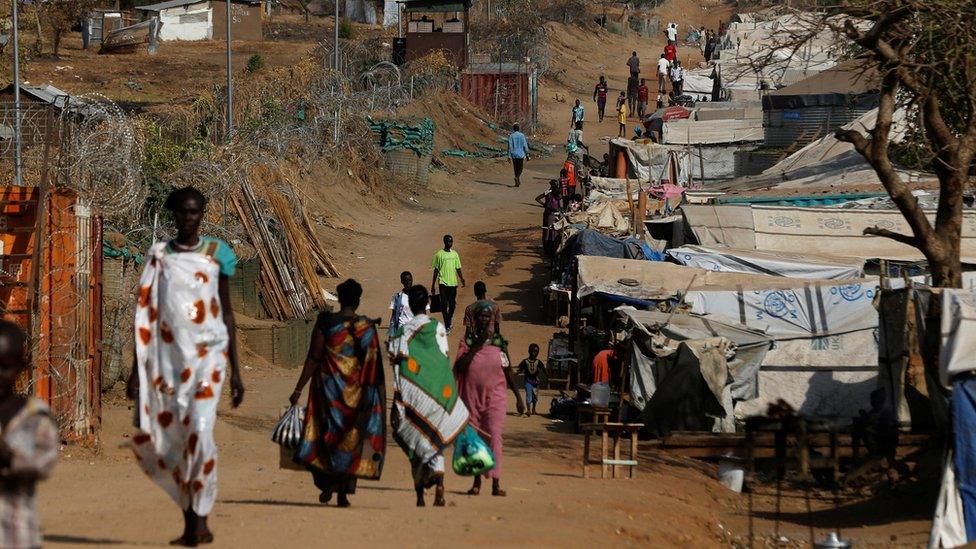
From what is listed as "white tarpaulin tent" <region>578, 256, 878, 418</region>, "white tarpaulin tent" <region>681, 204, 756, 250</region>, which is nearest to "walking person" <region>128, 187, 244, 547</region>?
"white tarpaulin tent" <region>578, 256, 878, 418</region>

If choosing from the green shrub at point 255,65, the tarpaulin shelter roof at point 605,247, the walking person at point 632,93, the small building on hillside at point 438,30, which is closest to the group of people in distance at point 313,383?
the tarpaulin shelter roof at point 605,247

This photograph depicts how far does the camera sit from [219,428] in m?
12.3

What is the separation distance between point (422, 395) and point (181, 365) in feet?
8.23

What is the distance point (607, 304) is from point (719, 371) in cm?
385

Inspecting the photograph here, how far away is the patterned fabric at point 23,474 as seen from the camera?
384 centimetres

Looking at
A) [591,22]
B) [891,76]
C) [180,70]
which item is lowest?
[891,76]

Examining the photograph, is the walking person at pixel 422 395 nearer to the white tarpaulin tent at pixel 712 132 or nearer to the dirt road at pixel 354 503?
the dirt road at pixel 354 503

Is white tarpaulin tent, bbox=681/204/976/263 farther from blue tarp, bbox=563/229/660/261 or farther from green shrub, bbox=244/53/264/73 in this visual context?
green shrub, bbox=244/53/264/73

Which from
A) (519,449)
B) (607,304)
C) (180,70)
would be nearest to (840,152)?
(607,304)

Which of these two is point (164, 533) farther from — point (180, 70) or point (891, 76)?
point (180, 70)

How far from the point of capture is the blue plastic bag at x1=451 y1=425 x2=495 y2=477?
29.0 ft

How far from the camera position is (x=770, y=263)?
59.8 feet

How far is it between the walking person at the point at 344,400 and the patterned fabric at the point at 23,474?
3830 mm

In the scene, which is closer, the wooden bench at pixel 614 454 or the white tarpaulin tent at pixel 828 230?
the wooden bench at pixel 614 454
